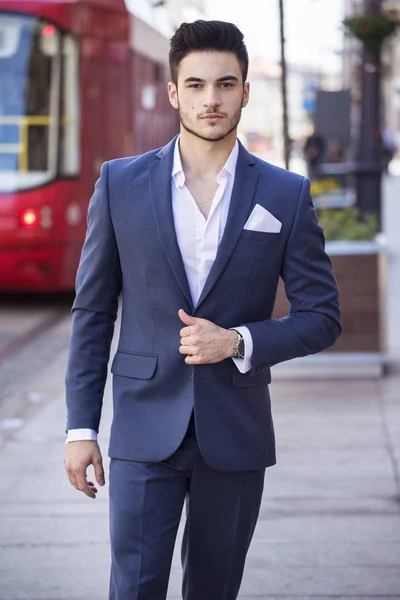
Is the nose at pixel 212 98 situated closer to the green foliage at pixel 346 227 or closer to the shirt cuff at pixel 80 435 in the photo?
the shirt cuff at pixel 80 435

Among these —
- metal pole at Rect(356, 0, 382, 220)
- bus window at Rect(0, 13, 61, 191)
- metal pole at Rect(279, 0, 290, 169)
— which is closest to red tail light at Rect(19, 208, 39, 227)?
bus window at Rect(0, 13, 61, 191)

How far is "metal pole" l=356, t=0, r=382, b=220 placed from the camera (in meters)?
15.9

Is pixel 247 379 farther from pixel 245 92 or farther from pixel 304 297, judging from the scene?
pixel 245 92

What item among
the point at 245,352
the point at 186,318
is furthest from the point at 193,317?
the point at 245,352

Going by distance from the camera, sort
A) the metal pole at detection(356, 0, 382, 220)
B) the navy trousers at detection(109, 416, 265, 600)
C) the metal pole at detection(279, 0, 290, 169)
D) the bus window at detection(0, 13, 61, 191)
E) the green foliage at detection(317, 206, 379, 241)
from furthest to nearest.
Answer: the metal pole at detection(356, 0, 382, 220), the bus window at detection(0, 13, 61, 191), the green foliage at detection(317, 206, 379, 241), the metal pole at detection(279, 0, 290, 169), the navy trousers at detection(109, 416, 265, 600)

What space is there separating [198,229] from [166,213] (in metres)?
0.09

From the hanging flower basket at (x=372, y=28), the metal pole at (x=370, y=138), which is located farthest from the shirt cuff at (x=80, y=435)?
the metal pole at (x=370, y=138)

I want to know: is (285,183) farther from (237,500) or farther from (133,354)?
(237,500)

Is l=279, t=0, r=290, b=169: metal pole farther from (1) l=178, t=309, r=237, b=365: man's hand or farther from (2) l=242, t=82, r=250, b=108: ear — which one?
(1) l=178, t=309, r=237, b=365: man's hand

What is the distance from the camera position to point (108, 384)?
8477 millimetres

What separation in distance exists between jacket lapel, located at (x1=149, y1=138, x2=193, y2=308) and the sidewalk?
68.0 inches

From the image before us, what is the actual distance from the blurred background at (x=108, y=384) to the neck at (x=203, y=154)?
0.41 meters

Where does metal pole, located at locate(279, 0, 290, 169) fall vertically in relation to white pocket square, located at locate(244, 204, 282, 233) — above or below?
above

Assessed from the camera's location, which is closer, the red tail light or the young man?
the young man
